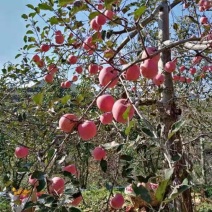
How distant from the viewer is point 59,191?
3.39 feet

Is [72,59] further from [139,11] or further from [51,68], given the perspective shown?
[139,11]

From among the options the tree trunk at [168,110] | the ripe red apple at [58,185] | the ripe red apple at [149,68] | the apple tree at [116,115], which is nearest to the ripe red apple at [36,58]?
the apple tree at [116,115]

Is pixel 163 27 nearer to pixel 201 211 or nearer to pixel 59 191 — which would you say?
pixel 59 191

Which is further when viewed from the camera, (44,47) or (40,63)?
(40,63)

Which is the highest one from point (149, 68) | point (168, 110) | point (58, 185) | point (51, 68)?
point (51, 68)

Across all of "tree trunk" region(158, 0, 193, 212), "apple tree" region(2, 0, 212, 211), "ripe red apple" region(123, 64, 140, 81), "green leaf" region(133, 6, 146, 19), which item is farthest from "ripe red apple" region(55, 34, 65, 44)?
"green leaf" region(133, 6, 146, 19)

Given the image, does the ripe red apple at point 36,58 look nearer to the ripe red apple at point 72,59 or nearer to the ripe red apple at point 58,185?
the ripe red apple at point 72,59

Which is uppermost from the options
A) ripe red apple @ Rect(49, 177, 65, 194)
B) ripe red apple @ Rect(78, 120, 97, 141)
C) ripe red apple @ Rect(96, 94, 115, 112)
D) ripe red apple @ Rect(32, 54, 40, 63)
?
ripe red apple @ Rect(32, 54, 40, 63)

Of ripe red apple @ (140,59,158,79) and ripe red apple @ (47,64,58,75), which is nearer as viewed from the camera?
ripe red apple @ (140,59,158,79)

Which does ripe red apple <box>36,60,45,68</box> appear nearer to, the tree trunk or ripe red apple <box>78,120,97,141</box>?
the tree trunk

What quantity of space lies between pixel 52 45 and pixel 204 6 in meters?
0.99

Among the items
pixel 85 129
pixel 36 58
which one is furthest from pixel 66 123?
pixel 36 58

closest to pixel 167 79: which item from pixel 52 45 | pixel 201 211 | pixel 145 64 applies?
pixel 52 45

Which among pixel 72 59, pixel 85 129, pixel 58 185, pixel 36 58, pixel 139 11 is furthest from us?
pixel 36 58
